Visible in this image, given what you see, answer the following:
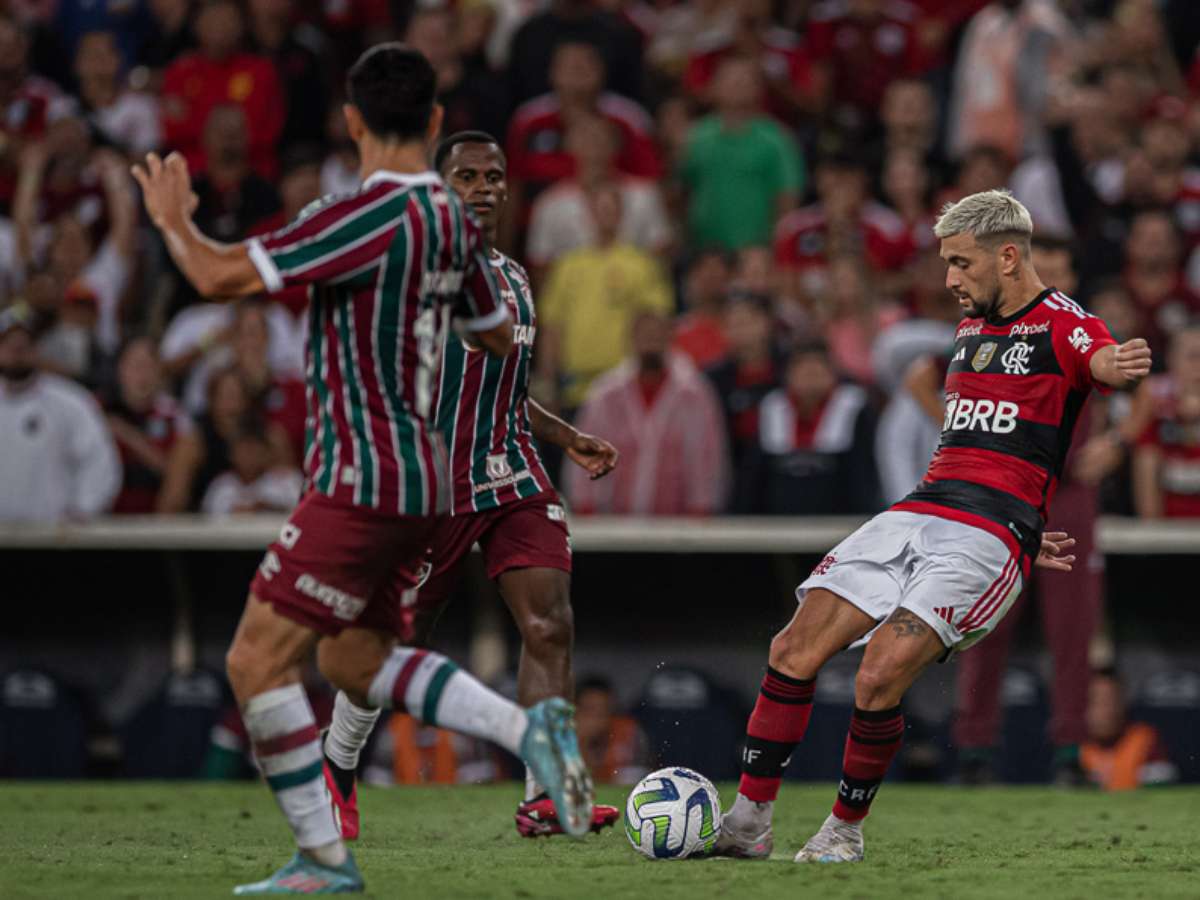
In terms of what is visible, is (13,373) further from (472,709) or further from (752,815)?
(472,709)

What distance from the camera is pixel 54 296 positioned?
12781 millimetres

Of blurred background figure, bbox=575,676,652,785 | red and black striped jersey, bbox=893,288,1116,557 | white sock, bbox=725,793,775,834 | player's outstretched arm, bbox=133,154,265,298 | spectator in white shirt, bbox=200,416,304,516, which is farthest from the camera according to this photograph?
spectator in white shirt, bbox=200,416,304,516

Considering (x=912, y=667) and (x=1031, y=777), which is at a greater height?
(x=912, y=667)

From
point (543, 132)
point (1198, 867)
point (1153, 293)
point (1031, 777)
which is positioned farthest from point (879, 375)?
point (1198, 867)

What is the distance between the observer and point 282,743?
5.27 metres

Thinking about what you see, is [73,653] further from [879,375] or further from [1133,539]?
[1133,539]

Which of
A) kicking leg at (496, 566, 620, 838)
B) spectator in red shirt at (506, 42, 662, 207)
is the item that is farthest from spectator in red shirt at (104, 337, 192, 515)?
kicking leg at (496, 566, 620, 838)

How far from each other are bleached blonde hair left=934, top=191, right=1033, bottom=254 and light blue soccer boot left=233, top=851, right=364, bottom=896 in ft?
9.46

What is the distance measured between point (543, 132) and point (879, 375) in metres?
3.47

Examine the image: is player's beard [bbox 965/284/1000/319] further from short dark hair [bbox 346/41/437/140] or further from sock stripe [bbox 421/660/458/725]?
sock stripe [bbox 421/660/458/725]

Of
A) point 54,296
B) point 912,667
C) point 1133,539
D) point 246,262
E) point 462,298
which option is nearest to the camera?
point 246,262

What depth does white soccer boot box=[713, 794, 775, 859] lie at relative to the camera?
6.48m

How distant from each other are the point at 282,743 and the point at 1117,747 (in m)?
7.01

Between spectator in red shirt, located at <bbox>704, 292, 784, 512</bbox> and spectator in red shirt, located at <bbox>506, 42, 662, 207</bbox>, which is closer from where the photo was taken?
spectator in red shirt, located at <bbox>704, 292, 784, 512</bbox>
